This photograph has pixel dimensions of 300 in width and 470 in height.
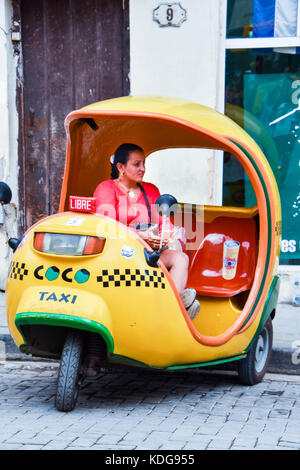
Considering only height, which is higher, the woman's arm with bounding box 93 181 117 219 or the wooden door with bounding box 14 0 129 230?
the wooden door with bounding box 14 0 129 230

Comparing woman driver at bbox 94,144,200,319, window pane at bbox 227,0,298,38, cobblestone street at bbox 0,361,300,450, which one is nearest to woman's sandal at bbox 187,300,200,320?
Result: woman driver at bbox 94,144,200,319

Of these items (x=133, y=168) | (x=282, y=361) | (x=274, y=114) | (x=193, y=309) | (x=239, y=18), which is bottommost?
(x=282, y=361)

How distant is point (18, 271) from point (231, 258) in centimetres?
172

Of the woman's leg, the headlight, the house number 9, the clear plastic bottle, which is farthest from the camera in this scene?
the clear plastic bottle

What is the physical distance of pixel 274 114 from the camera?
26.1 ft

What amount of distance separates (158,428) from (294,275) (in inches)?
159

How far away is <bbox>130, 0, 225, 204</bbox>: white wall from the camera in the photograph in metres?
7.63

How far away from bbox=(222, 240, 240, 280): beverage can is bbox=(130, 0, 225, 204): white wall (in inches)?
91.2

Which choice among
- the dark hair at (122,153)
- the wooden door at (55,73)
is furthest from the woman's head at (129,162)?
the wooden door at (55,73)

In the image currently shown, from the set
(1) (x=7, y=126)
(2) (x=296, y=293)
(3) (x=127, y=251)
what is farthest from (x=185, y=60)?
(3) (x=127, y=251)

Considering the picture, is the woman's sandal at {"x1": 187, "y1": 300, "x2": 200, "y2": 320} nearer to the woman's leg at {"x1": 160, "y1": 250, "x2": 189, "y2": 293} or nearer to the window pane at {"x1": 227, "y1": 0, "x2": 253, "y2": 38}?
the woman's leg at {"x1": 160, "y1": 250, "x2": 189, "y2": 293}

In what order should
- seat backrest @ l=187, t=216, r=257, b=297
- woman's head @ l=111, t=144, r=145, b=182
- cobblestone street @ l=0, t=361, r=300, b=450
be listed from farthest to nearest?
seat backrest @ l=187, t=216, r=257, b=297 → woman's head @ l=111, t=144, r=145, b=182 → cobblestone street @ l=0, t=361, r=300, b=450

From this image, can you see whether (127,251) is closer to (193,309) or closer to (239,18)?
(193,309)

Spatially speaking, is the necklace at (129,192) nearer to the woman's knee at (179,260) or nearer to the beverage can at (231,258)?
the woman's knee at (179,260)
